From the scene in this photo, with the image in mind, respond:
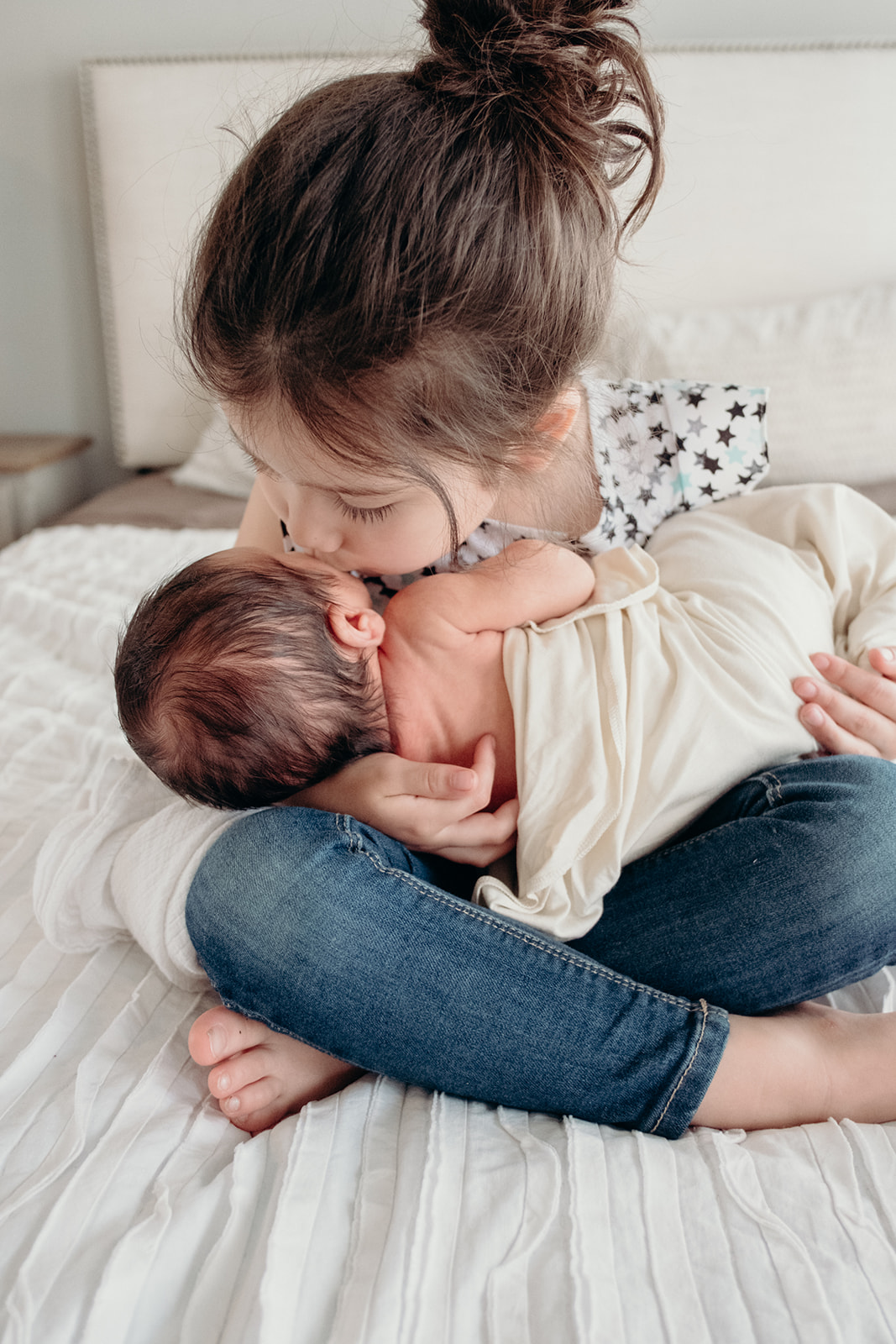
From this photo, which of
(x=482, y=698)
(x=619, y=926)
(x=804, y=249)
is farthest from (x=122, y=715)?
(x=804, y=249)

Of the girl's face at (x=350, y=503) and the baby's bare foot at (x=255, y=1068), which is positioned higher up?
the girl's face at (x=350, y=503)

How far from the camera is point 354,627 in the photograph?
80cm

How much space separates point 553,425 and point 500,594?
14 centimetres

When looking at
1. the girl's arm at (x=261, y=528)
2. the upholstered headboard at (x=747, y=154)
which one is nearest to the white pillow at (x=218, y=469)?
the upholstered headboard at (x=747, y=154)

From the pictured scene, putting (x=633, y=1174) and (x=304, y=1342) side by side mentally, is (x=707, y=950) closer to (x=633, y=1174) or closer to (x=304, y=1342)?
(x=633, y=1174)

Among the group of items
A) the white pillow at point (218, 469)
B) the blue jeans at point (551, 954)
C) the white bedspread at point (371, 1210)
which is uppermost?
the white pillow at point (218, 469)

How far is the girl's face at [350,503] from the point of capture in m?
0.68

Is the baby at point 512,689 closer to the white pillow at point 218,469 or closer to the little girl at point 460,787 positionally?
the little girl at point 460,787

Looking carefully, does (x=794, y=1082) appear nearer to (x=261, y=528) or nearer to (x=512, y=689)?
(x=512, y=689)

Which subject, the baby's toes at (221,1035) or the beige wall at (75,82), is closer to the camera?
the baby's toes at (221,1035)

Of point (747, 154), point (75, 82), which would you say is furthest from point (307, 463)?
point (75, 82)

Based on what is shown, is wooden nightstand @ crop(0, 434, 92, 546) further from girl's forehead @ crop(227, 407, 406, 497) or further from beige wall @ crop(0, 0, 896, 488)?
girl's forehead @ crop(227, 407, 406, 497)

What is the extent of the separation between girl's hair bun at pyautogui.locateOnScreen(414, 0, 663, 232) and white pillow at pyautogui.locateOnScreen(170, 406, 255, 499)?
114 cm

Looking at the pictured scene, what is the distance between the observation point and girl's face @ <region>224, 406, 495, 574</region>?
0.68 m
